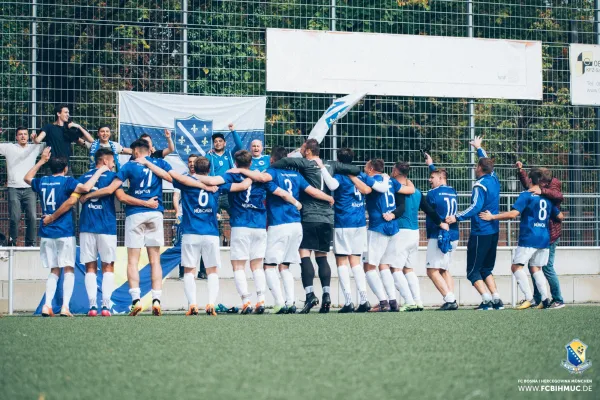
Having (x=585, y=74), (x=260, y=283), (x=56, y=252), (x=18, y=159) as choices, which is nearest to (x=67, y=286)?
(x=56, y=252)

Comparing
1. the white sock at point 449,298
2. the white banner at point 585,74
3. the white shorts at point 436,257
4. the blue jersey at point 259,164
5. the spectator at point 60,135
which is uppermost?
the white banner at point 585,74

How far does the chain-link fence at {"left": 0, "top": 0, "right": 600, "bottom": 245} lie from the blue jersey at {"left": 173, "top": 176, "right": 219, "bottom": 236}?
3902 mm

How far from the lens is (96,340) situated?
7523mm

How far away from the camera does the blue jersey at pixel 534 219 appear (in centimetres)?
1305

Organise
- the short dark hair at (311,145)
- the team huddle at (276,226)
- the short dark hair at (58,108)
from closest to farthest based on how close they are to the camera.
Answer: the team huddle at (276,226) → the short dark hair at (311,145) → the short dark hair at (58,108)

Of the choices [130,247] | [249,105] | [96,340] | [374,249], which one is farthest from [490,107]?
[96,340]

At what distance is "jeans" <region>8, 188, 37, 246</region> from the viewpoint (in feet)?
46.4

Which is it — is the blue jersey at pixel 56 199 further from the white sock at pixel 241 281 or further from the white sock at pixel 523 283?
the white sock at pixel 523 283

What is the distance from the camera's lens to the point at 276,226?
11516 millimetres

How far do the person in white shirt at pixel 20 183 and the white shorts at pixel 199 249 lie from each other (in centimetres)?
406

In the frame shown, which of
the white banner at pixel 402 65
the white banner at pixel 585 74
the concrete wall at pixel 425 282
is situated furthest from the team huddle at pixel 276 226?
the white banner at pixel 585 74

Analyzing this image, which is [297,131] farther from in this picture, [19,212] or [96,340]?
[96,340]

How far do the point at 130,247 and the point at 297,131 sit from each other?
560cm

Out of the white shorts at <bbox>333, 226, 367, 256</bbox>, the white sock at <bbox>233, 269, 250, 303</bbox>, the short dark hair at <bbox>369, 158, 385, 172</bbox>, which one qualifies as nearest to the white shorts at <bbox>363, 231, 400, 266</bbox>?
the white shorts at <bbox>333, 226, 367, 256</bbox>
